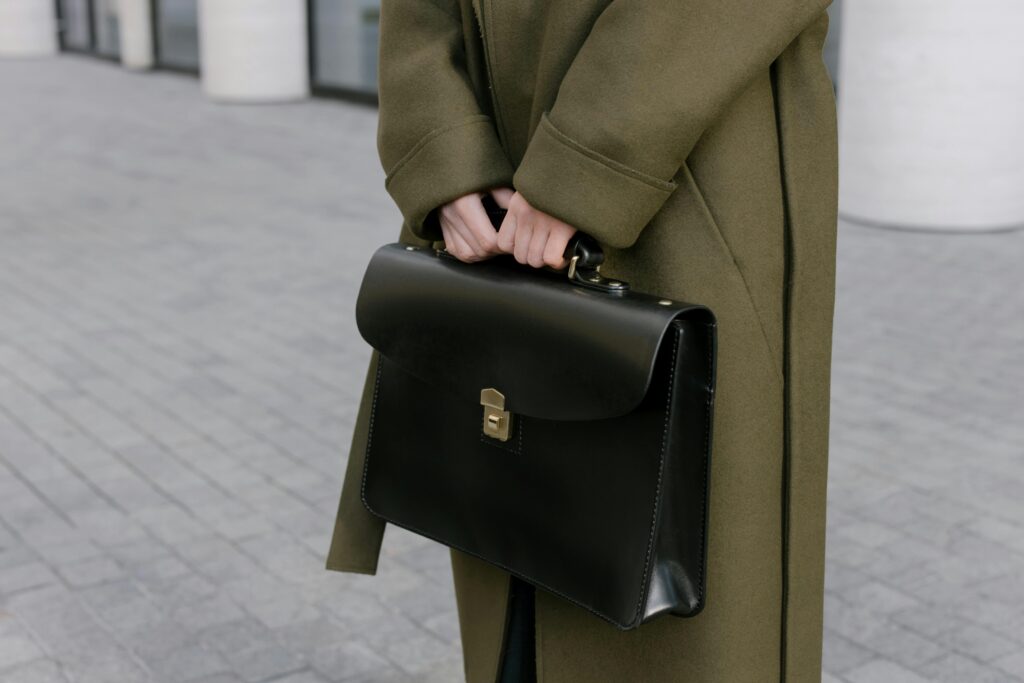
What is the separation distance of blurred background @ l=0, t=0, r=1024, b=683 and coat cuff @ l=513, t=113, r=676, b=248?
1680 mm

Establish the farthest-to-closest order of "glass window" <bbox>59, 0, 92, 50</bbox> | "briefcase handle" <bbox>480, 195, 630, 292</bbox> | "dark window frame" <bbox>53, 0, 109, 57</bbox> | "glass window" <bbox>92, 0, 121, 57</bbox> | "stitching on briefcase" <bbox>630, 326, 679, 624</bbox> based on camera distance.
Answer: "glass window" <bbox>59, 0, 92, 50</bbox>
"dark window frame" <bbox>53, 0, 109, 57</bbox>
"glass window" <bbox>92, 0, 121, 57</bbox>
"briefcase handle" <bbox>480, 195, 630, 292</bbox>
"stitching on briefcase" <bbox>630, 326, 679, 624</bbox>

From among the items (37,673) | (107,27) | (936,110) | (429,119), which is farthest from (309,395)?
(107,27)

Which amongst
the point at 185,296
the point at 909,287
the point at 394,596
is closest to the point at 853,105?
the point at 909,287

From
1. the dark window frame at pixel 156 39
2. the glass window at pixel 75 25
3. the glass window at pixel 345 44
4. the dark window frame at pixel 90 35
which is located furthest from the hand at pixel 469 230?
the glass window at pixel 75 25

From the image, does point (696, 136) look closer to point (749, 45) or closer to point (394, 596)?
point (749, 45)

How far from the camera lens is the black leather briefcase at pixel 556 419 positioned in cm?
Result: 167

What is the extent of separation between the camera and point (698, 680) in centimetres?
186

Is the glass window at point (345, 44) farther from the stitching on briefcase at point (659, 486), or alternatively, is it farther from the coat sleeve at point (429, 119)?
the stitching on briefcase at point (659, 486)

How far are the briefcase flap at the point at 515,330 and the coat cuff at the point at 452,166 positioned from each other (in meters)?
0.09

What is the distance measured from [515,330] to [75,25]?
20239 mm

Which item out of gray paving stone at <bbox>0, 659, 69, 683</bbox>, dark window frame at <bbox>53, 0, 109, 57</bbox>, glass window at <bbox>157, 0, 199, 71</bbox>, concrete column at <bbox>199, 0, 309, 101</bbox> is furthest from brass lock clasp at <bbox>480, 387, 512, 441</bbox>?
dark window frame at <bbox>53, 0, 109, 57</bbox>

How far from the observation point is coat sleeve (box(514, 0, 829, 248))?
1661 mm

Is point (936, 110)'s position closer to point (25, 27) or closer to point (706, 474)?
point (706, 474)

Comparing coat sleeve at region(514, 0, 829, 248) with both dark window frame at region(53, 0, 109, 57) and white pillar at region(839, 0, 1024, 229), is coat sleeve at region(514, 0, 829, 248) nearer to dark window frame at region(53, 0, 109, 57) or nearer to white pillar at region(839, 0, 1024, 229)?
white pillar at region(839, 0, 1024, 229)
